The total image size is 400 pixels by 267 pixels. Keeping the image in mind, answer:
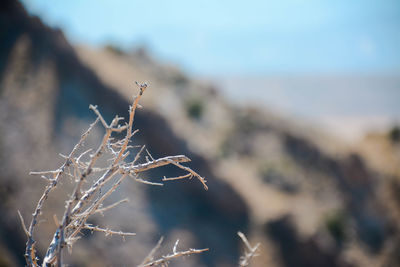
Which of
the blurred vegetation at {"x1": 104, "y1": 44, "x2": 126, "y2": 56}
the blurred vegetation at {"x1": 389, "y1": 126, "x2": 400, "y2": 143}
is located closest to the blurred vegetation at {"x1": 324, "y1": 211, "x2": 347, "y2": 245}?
the blurred vegetation at {"x1": 389, "y1": 126, "x2": 400, "y2": 143}

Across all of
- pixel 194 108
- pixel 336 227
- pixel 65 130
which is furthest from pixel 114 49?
pixel 336 227

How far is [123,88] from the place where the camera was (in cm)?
1756

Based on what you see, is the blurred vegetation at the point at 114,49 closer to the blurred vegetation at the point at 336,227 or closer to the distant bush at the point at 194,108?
the distant bush at the point at 194,108

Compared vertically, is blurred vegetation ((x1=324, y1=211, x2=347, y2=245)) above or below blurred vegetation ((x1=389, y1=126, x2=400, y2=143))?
below

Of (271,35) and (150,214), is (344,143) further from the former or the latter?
(271,35)

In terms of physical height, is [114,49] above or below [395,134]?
below

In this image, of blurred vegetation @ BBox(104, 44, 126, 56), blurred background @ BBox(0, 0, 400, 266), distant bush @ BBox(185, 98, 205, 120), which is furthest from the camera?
blurred vegetation @ BBox(104, 44, 126, 56)

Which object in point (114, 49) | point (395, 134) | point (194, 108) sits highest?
point (395, 134)

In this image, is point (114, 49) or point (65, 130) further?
point (114, 49)

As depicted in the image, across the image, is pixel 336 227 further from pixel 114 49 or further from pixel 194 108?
pixel 114 49

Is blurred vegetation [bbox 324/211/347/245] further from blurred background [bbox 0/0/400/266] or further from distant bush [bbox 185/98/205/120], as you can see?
distant bush [bbox 185/98/205/120]

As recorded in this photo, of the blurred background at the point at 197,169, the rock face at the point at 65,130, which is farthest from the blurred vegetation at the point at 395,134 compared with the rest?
the rock face at the point at 65,130

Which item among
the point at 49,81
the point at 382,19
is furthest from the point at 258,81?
the point at 49,81

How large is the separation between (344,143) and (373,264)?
9.31 meters
